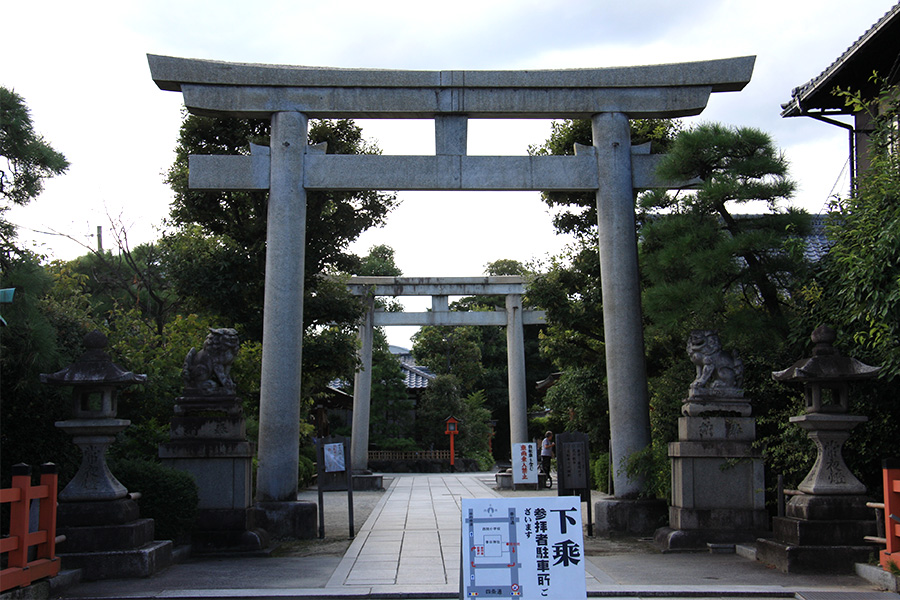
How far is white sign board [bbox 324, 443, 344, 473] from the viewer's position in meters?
13.6

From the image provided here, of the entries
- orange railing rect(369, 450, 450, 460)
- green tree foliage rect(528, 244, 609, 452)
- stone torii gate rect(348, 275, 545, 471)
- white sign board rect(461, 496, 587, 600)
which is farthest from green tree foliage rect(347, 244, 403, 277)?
white sign board rect(461, 496, 587, 600)

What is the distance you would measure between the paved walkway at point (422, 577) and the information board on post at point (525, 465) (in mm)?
10716

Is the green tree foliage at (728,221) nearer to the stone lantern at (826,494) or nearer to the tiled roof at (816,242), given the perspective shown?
the tiled roof at (816,242)

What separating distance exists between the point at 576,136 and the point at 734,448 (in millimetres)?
7396

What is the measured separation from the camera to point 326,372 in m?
18.1

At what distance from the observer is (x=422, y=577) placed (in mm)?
8422

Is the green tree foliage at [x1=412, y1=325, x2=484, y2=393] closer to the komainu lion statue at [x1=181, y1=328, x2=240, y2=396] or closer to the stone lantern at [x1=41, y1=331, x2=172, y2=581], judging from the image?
the komainu lion statue at [x1=181, y1=328, x2=240, y2=396]

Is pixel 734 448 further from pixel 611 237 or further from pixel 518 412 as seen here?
pixel 518 412

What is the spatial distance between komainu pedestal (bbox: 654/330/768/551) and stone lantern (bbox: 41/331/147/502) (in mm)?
6523

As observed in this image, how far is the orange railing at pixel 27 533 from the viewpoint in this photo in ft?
21.7

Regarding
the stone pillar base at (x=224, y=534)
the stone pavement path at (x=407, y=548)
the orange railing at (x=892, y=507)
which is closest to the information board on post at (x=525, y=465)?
the stone pavement path at (x=407, y=548)

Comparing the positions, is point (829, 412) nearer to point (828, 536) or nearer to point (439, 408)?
point (828, 536)

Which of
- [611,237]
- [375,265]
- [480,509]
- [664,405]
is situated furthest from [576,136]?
[375,265]

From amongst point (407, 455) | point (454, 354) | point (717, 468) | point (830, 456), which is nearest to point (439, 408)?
point (407, 455)
